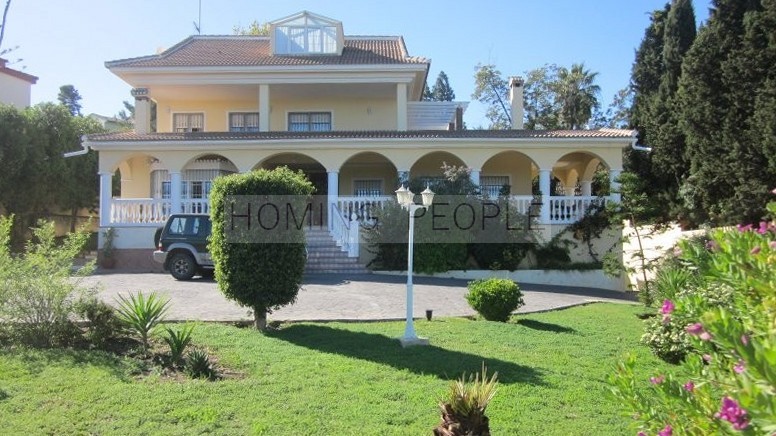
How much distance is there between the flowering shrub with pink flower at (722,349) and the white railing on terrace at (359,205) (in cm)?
1837

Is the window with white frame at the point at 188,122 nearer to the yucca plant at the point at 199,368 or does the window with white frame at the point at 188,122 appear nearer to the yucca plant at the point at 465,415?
the yucca plant at the point at 199,368

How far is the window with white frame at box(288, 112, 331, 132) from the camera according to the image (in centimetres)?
2661

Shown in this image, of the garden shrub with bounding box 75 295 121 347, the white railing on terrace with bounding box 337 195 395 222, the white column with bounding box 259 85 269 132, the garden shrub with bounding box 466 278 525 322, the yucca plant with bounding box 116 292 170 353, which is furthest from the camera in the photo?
the white column with bounding box 259 85 269 132

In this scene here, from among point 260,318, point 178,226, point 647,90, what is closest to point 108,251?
point 178,226

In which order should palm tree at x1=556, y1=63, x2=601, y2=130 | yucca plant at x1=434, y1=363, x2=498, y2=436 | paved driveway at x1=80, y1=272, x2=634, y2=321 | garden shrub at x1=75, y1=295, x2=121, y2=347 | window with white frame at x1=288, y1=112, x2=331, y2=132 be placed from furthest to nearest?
1. palm tree at x1=556, y1=63, x2=601, y2=130
2. window with white frame at x1=288, y1=112, x2=331, y2=132
3. paved driveway at x1=80, y1=272, x2=634, y2=321
4. garden shrub at x1=75, y1=295, x2=121, y2=347
5. yucca plant at x1=434, y1=363, x2=498, y2=436

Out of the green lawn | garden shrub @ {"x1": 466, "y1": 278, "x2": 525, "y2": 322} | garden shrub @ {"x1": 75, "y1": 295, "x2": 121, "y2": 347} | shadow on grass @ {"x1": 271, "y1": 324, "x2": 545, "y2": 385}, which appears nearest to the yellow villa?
garden shrub @ {"x1": 466, "y1": 278, "x2": 525, "y2": 322}

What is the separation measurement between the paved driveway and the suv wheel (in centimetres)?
26

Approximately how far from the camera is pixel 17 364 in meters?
7.26

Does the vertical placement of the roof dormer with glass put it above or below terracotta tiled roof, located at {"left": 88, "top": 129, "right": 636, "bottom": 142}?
above

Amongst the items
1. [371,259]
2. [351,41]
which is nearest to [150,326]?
[371,259]

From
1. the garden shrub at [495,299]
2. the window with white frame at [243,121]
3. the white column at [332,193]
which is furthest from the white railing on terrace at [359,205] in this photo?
the garden shrub at [495,299]

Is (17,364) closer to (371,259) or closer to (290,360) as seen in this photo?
(290,360)

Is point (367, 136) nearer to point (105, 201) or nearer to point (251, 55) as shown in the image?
point (251, 55)

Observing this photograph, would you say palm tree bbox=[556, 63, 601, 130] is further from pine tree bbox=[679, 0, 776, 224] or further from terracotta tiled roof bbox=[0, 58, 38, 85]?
terracotta tiled roof bbox=[0, 58, 38, 85]
